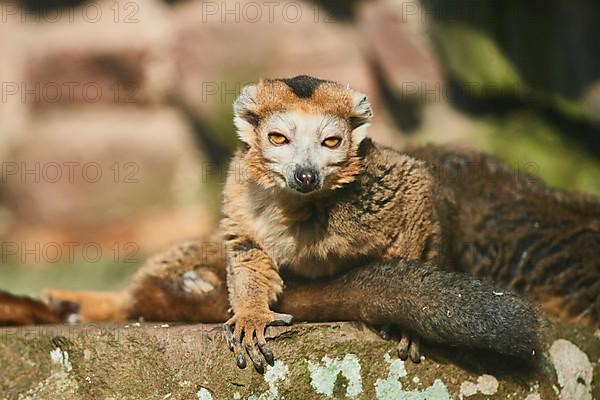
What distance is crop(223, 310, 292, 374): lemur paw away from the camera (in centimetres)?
570

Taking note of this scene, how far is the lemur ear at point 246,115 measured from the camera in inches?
251

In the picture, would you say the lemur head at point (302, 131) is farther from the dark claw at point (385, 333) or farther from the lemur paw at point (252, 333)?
the dark claw at point (385, 333)

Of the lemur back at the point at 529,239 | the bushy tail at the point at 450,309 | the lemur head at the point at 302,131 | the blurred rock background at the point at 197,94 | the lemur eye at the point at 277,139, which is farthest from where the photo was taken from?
the blurred rock background at the point at 197,94

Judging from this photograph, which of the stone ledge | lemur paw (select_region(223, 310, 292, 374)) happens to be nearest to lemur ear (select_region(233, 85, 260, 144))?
lemur paw (select_region(223, 310, 292, 374))

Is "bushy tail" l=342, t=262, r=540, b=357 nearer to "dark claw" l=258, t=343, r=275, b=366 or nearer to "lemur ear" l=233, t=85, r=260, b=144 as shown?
"dark claw" l=258, t=343, r=275, b=366

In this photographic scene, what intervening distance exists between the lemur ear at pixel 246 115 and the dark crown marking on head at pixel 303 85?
0.23 meters

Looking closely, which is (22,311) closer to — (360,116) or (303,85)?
(303,85)

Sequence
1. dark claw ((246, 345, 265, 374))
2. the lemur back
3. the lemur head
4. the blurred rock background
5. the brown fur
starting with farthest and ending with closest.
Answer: the blurred rock background
the lemur back
the brown fur
the lemur head
dark claw ((246, 345, 265, 374))

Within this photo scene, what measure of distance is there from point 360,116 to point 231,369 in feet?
5.64

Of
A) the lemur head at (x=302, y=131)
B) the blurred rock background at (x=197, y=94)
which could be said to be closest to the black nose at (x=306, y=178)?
the lemur head at (x=302, y=131)

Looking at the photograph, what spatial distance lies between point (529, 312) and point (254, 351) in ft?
4.90

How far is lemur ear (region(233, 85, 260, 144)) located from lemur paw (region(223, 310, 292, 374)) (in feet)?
3.67

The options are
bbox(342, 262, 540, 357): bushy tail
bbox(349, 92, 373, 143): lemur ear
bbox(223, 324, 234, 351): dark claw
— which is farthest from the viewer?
bbox(349, 92, 373, 143): lemur ear

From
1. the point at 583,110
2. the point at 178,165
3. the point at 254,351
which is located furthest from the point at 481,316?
the point at 178,165
